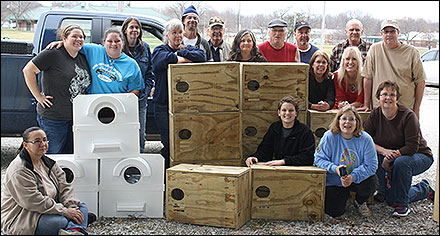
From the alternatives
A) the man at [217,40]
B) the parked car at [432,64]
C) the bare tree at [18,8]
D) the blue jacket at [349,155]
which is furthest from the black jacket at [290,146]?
the parked car at [432,64]

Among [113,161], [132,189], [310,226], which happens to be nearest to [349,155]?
[310,226]

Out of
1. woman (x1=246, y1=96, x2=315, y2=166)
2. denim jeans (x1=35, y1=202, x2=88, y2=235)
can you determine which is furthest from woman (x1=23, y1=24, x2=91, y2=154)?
woman (x1=246, y1=96, x2=315, y2=166)

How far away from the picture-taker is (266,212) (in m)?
4.68

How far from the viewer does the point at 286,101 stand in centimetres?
496

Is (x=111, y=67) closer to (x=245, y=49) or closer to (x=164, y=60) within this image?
(x=164, y=60)

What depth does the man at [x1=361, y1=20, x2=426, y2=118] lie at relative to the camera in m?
5.52

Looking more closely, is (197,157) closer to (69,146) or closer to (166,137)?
(166,137)

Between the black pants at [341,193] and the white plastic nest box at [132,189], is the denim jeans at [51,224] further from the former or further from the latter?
the black pants at [341,193]

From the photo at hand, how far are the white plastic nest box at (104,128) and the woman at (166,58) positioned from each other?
804 mm

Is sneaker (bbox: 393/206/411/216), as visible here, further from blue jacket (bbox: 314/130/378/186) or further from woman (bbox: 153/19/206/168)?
woman (bbox: 153/19/206/168)

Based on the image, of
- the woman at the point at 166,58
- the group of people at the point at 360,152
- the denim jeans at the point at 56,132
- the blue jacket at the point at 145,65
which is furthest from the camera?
the blue jacket at the point at 145,65

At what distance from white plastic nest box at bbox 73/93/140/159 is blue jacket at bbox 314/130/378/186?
6.23 ft

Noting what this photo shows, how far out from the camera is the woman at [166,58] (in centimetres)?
529

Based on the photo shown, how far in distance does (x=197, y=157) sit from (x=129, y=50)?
5.06 feet
